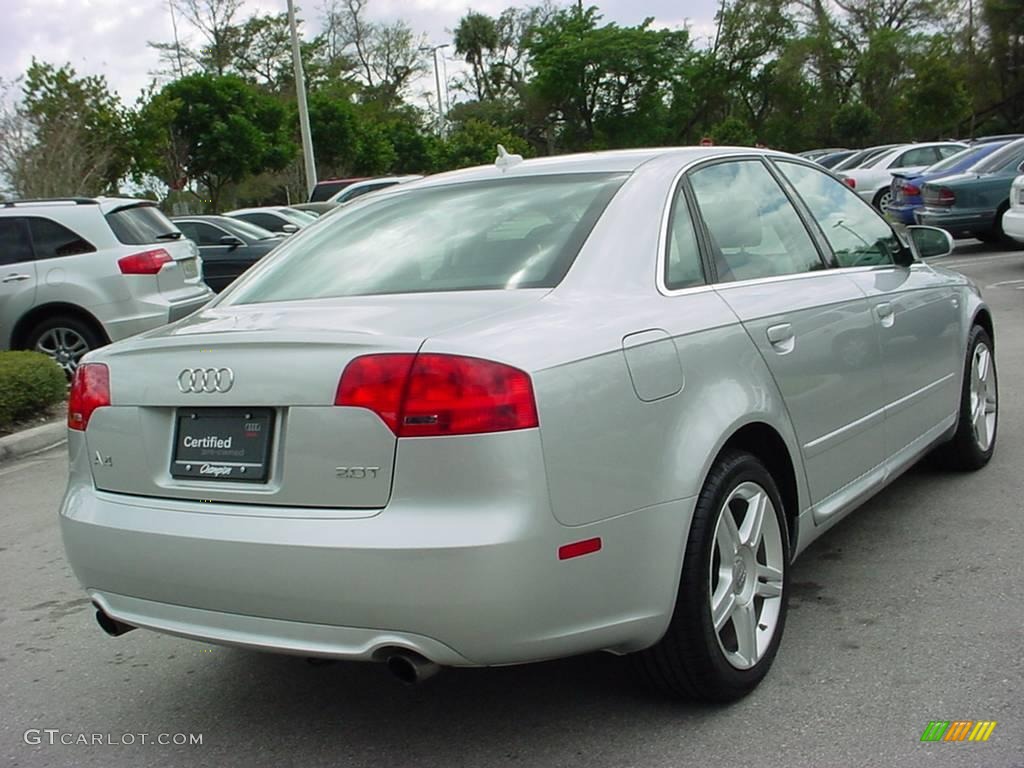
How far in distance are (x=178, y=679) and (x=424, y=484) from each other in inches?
62.7

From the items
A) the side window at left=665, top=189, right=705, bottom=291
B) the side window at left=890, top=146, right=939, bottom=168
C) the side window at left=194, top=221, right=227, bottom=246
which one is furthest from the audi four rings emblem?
the side window at left=890, top=146, right=939, bottom=168

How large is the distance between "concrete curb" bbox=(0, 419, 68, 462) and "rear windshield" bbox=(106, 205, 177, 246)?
2317 millimetres

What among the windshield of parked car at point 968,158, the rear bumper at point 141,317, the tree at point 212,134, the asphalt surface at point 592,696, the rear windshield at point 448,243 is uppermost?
the tree at point 212,134

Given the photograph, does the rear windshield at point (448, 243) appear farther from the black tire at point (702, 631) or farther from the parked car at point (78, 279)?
the parked car at point (78, 279)

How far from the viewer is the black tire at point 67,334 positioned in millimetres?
10109

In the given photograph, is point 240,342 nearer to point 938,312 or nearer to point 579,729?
point 579,729

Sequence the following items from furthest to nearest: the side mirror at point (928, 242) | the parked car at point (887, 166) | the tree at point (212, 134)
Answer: the tree at point (212, 134), the parked car at point (887, 166), the side mirror at point (928, 242)

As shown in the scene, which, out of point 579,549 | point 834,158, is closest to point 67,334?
point 579,549

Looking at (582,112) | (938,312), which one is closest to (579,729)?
(938,312)

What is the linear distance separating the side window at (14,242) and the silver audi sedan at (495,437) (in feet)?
23.5

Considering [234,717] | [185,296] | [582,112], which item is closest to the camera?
[234,717]

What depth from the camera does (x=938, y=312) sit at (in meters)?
4.86

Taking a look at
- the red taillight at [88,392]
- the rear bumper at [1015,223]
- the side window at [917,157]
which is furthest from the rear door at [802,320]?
the side window at [917,157]

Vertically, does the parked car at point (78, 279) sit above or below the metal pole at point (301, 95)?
below
